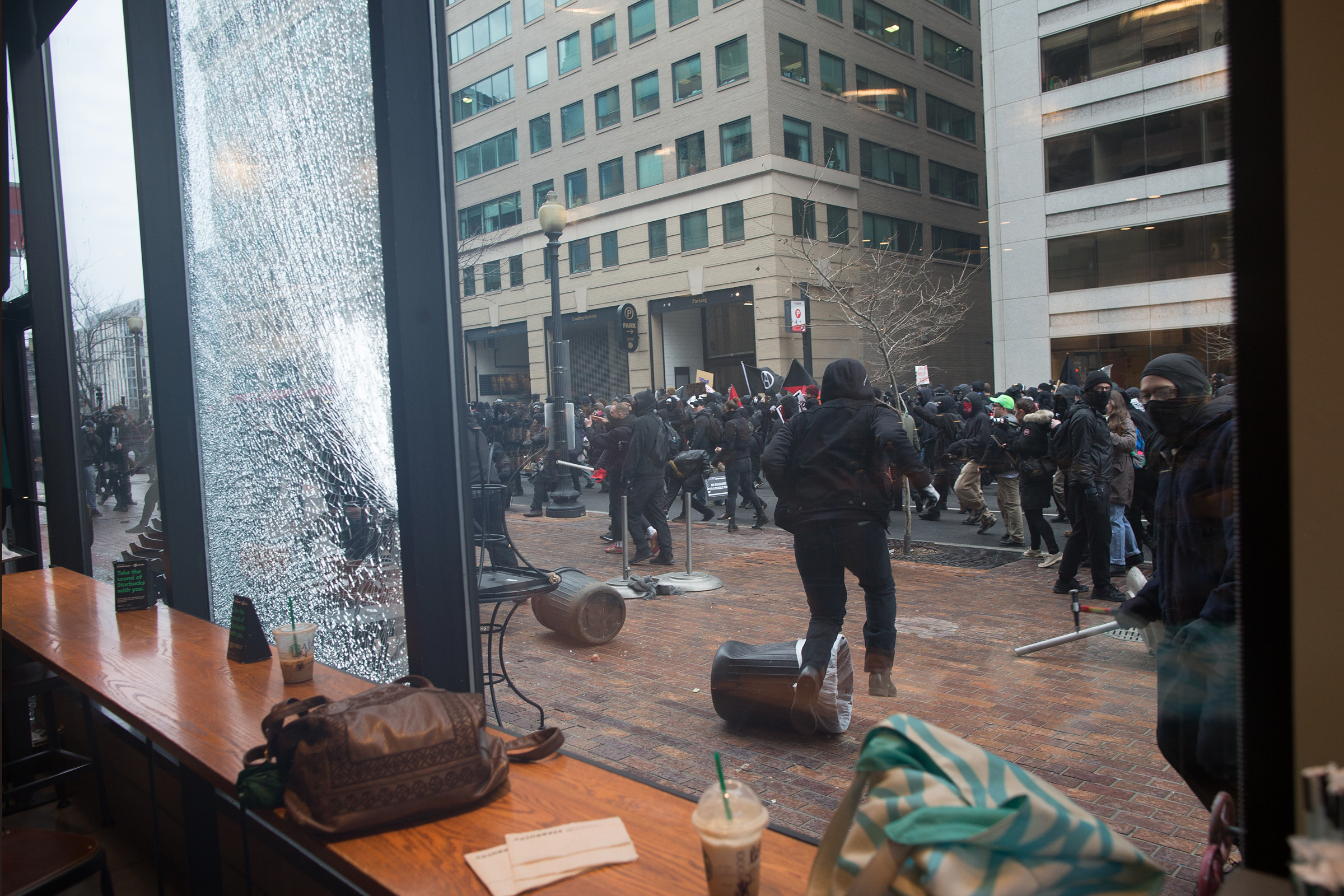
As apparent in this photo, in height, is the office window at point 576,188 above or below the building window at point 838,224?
above

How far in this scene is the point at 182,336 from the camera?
3969 mm

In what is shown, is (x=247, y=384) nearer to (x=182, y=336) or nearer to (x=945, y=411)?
(x=182, y=336)

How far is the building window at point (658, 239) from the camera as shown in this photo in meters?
3.70

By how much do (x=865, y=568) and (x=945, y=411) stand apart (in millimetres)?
3589

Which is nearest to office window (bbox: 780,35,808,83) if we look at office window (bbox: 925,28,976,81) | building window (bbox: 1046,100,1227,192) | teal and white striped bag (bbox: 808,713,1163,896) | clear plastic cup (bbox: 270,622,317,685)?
office window (bbox: 925,28,976,81)

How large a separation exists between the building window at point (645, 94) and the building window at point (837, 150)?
0.88m

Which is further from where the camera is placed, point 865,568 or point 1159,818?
point 865,568

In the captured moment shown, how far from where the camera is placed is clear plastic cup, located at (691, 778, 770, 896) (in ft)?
3.72

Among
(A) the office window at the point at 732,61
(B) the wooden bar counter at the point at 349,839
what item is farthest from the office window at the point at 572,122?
(B) the wooden bar counter at the point at 349,839

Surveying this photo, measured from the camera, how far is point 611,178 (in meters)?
3.72

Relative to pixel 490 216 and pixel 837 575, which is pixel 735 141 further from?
pixel 837 575

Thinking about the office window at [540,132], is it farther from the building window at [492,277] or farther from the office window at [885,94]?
the office window at [885,94]

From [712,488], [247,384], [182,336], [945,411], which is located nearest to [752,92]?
[247,384]

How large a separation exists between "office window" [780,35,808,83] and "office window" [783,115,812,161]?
17 cm
